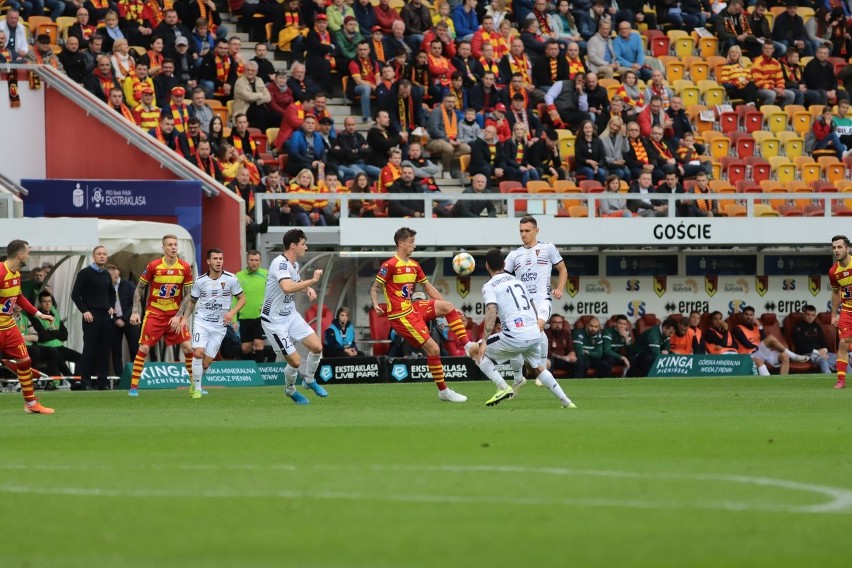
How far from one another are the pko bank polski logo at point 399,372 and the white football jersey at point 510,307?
9.21 meters

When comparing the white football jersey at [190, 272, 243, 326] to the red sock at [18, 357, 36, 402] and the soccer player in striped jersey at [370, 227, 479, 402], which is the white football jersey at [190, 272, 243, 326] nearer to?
the soccer player in striped jersey at [370, 227, 479, 402]

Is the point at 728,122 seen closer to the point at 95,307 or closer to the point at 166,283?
the point at 95,307

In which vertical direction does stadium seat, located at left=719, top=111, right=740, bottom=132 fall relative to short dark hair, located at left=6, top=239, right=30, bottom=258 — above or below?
above

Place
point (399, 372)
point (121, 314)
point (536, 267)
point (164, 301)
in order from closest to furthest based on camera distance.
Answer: point (536, 267) → point (164, 301) → point (121, 314) → point (399, 372)

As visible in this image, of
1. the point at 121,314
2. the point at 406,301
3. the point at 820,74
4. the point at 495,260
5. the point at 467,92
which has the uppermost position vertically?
the point at 820,74

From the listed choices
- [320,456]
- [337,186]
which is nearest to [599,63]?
[337,186]

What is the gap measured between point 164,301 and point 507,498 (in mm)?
12772

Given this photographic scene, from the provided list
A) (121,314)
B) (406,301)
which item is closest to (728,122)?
(121,314)

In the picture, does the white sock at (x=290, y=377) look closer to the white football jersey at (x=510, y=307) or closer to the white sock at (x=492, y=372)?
the white sock at (x=492, y=372)

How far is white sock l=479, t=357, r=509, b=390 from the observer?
15672 millimetres

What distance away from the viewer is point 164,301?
20203mm

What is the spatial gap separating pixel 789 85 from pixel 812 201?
6480mm

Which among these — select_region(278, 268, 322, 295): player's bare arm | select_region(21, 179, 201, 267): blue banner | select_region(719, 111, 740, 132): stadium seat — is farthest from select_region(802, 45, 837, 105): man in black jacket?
select_region(278, 268, 322, 295): player's bare arm

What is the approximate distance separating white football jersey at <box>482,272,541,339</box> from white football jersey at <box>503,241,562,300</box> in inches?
148
